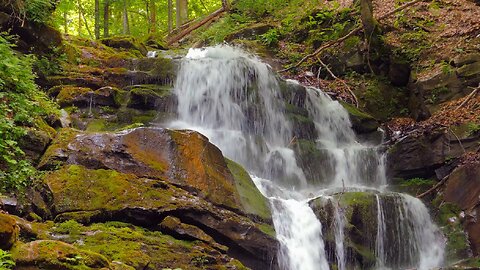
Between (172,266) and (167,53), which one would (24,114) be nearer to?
(172,266)

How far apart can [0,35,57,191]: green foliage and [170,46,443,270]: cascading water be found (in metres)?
3.81

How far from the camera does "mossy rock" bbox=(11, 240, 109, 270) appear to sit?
160 inches

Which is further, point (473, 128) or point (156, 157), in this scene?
point (473, 128)

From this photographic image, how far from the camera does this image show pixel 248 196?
770 centimetres

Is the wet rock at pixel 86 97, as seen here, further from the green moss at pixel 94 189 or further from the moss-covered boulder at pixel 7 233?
the moss-covered boulder at pixel 7 233

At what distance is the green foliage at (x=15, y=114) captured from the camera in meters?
6.01

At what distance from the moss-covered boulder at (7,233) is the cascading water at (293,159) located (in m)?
4.30

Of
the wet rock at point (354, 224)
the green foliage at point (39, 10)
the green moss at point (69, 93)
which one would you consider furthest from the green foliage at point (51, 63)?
the wet rock at point (354, 224)

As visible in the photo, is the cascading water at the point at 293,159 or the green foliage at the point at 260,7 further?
the green foliage at the point at 260,7

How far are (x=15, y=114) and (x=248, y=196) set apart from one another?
12.2 feet

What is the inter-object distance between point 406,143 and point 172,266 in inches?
293

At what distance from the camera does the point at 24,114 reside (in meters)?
6.83

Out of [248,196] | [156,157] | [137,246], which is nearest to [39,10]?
[156,157]

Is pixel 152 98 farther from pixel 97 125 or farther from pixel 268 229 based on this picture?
pixel 268 229
